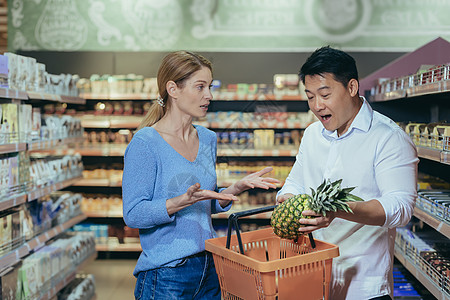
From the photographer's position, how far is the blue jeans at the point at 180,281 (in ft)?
6.33

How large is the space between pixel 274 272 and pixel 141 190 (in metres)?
0.66

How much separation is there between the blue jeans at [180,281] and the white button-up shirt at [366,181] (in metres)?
0.51

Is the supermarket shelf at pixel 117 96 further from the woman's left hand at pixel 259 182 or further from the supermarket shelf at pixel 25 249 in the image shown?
the woman's left hand at pixel 259 182

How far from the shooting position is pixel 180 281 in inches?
76.3

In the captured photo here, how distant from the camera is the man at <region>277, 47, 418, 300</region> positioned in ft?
5.78

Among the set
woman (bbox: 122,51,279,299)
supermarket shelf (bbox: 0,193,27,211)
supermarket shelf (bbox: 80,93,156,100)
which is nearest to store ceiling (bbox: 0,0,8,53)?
supermarket shelf (bbox: 80,93,156,100)

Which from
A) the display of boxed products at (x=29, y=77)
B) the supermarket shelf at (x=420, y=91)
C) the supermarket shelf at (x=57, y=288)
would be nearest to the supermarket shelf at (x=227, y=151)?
the display of boxed products at (x=29, y=77)

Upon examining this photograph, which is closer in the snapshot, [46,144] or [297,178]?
[297,178]

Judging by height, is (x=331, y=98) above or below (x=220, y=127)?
above

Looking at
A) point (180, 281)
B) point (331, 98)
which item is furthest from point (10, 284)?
point (331, 98)

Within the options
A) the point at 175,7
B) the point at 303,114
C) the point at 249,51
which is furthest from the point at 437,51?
the point at 175,7

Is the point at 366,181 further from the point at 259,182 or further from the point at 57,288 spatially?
the point at 57,288

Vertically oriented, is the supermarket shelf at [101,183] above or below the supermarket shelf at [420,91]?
below

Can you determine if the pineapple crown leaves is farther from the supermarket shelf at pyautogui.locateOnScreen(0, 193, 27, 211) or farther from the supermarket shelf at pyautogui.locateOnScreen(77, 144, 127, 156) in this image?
the supermarket shelf at pyautogui.locateOnScreen(77, 144, 127, 156)
